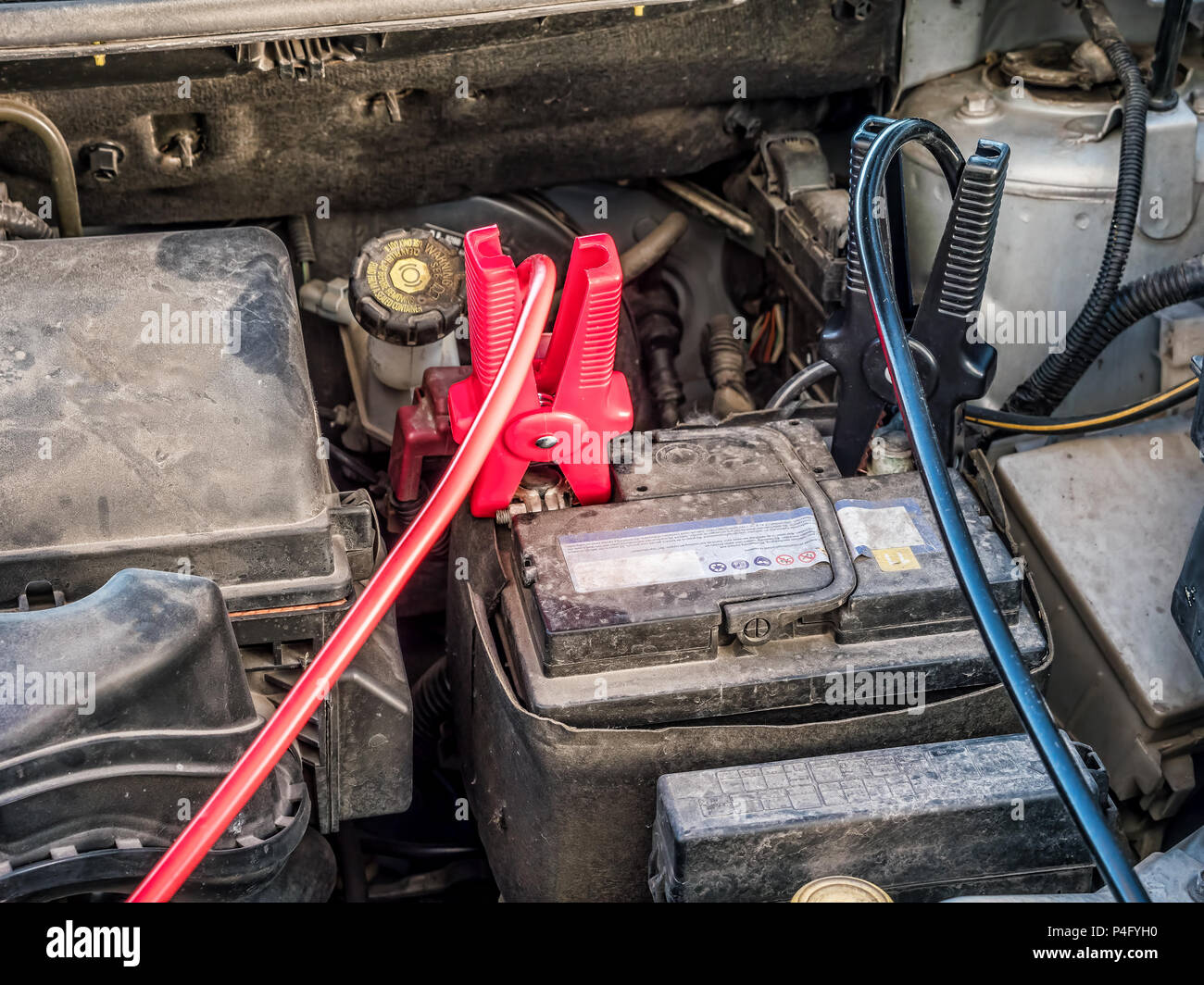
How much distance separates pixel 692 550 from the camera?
128 centimetres

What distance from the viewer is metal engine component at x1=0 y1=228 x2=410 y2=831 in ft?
3.82

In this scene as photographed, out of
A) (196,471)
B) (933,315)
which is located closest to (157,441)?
(196,471)

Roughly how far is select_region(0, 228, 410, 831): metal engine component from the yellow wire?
0.78 meters

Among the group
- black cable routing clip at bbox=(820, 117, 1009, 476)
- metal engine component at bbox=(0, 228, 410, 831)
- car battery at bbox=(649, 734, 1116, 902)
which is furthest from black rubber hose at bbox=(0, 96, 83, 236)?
car battery at bbox=(649, 734, 1116, 902)

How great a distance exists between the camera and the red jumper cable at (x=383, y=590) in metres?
1.03

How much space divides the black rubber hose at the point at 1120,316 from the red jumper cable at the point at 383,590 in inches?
27.6

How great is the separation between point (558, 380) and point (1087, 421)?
674mm

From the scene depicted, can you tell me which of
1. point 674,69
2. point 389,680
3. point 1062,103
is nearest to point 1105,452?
point 1062,103

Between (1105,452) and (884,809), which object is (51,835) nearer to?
(884,809)

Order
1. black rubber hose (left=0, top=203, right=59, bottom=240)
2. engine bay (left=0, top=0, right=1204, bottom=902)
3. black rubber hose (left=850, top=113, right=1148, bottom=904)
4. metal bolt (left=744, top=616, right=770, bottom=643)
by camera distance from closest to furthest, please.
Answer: black rubber hose (left=850, top=113, right=1148, bottom=904) → engine bay (left=0, top=0, right=1204, bottom=902) → metal bolt (left=744, top=616, right=770, bottom=643) → black rubber hose (left=0, top=203, right=59, bottom=240)

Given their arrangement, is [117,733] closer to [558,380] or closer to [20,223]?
[558,380]
